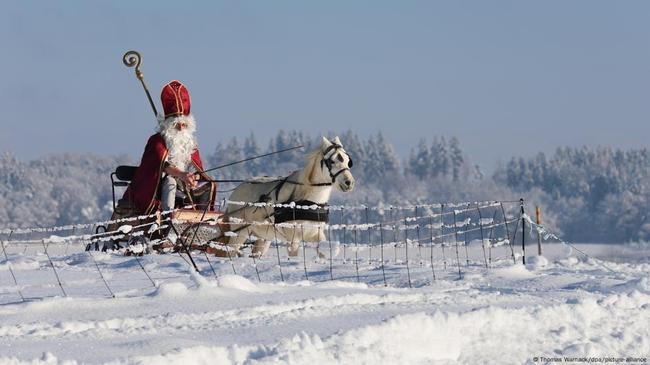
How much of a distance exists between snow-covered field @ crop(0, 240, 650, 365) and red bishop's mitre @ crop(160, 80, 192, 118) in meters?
4.13

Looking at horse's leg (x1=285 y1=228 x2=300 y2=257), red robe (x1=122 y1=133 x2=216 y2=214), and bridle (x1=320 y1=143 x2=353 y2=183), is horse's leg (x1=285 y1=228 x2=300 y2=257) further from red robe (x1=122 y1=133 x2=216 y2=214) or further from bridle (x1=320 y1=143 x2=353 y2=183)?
red robe (x1=122 y1=133 x2=216 y2=214)

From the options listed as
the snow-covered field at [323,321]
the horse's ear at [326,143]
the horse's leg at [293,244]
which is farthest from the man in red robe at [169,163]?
the snow-covered field at [323,321]

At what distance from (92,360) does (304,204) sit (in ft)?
26.0

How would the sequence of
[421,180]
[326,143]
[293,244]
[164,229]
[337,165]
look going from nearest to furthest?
[337,165] → [293,244] → [326,143] → [164,229] → [421,180]

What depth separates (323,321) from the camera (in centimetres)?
928

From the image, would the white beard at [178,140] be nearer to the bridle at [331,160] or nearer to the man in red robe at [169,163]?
the man in red robe at [169,163]

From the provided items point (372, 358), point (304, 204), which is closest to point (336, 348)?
point (372, 358)

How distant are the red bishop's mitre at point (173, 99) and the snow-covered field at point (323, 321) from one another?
4131 millimetres

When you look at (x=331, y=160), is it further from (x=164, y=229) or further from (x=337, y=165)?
(x=164, y=229)

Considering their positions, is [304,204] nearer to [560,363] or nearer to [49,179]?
[560,363]

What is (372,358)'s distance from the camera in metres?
8.35

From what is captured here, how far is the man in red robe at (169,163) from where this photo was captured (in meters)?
16.0

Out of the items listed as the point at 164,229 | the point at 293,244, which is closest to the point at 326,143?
the point at 293,244

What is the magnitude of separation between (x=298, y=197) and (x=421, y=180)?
4702 inches
